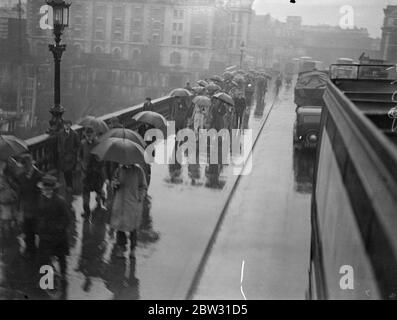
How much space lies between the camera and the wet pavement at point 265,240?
23.3 feet

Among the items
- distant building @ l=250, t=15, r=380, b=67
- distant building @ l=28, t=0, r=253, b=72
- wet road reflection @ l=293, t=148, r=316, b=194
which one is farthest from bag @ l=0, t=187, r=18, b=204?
distant building @ l=28, t=0, r=253, b=72

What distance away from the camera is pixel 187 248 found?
8391 mm

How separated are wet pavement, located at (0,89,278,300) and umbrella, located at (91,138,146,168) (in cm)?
138

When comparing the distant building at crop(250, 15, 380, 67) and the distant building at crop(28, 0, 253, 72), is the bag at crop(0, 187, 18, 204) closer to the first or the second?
the distant building at crop(250, 15, 380, 67)

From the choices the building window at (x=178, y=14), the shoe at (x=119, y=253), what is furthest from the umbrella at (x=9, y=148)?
the building window at (x=178, y=14)

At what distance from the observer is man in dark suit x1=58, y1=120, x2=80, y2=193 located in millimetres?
9797

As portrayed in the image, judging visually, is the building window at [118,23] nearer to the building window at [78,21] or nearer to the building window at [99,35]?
the building window at [99,35]

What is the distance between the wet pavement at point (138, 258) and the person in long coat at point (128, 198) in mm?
516

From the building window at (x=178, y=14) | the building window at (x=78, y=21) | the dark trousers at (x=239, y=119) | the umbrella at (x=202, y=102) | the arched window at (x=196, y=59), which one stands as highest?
the building window at (x=178, y=14)

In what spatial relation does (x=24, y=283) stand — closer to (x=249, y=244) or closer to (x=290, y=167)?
(x=249, y=244)

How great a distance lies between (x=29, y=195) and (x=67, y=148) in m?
2.79

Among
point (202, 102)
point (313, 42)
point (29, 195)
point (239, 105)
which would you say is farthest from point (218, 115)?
point (313, 42)

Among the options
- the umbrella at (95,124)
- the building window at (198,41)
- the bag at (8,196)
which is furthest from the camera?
the building window at (198,41)

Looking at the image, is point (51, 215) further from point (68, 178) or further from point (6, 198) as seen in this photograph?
point (68, 178)
